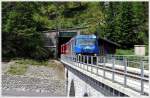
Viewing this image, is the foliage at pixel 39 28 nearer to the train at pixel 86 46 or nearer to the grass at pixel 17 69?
the grass at pixel 17 69

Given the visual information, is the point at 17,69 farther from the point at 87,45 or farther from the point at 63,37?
the point at 87,45

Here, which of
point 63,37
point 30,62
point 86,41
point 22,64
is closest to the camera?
point 86,41

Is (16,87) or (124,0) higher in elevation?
(124,0)

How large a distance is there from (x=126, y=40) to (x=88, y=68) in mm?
44530

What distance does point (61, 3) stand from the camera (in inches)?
4235

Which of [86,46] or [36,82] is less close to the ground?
[86,46]

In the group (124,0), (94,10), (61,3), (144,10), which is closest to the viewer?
(124,0)

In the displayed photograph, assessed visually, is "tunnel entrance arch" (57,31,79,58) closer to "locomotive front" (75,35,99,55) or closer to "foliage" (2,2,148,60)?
"foliage" (2,2,148,60)

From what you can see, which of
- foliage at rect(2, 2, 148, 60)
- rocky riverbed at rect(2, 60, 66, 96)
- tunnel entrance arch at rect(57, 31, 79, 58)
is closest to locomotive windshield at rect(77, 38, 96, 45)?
rocky riverbed at rect(2, 60, 66, 96)

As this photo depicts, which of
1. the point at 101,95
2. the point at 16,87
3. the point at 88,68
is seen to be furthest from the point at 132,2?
the point at 101,95

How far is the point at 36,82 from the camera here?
57.0 meters

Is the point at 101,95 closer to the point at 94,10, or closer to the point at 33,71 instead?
the point at 33,71

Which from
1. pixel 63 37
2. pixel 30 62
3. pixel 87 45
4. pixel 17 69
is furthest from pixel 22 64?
pixel 87 45

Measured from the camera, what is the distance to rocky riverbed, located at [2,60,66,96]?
167 feet
